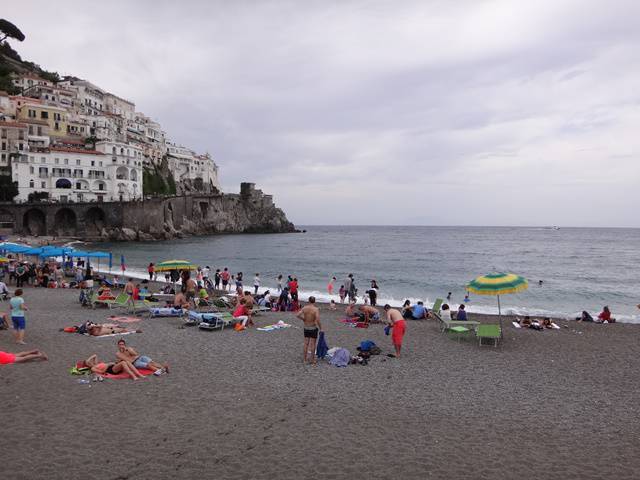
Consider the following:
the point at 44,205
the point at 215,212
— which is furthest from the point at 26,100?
the point at 215,212

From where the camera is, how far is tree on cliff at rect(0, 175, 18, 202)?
67.8 meters

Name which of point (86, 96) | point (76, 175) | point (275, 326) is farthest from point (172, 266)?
point (86, 96)

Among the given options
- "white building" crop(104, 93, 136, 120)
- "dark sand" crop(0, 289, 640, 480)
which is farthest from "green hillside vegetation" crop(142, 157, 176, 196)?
"dark sand" crop(0, 289, 640, 480)

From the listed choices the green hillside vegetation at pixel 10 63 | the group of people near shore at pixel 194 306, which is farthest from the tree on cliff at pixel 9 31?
the group of people near shore at pixel 194 306

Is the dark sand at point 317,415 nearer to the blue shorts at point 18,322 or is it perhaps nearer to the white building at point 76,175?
the blue shorts at point 18,322

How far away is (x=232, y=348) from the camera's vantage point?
11.9 meters

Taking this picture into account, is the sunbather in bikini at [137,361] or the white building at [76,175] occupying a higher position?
the white building at [76,175]

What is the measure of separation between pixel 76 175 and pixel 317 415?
80.9m

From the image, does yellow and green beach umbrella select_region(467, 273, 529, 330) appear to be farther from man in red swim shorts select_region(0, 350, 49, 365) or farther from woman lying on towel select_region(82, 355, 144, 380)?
man in red swim shorts select_region(0, 350, 49, 365)

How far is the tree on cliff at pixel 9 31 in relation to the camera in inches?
3979

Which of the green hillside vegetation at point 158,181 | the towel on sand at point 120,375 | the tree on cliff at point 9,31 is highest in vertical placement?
the tree on cliff at point 9,31

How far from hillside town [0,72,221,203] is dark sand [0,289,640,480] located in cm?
7106

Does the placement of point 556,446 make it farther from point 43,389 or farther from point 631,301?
point 631,301

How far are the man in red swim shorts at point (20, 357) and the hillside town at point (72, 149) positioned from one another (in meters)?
71.3
